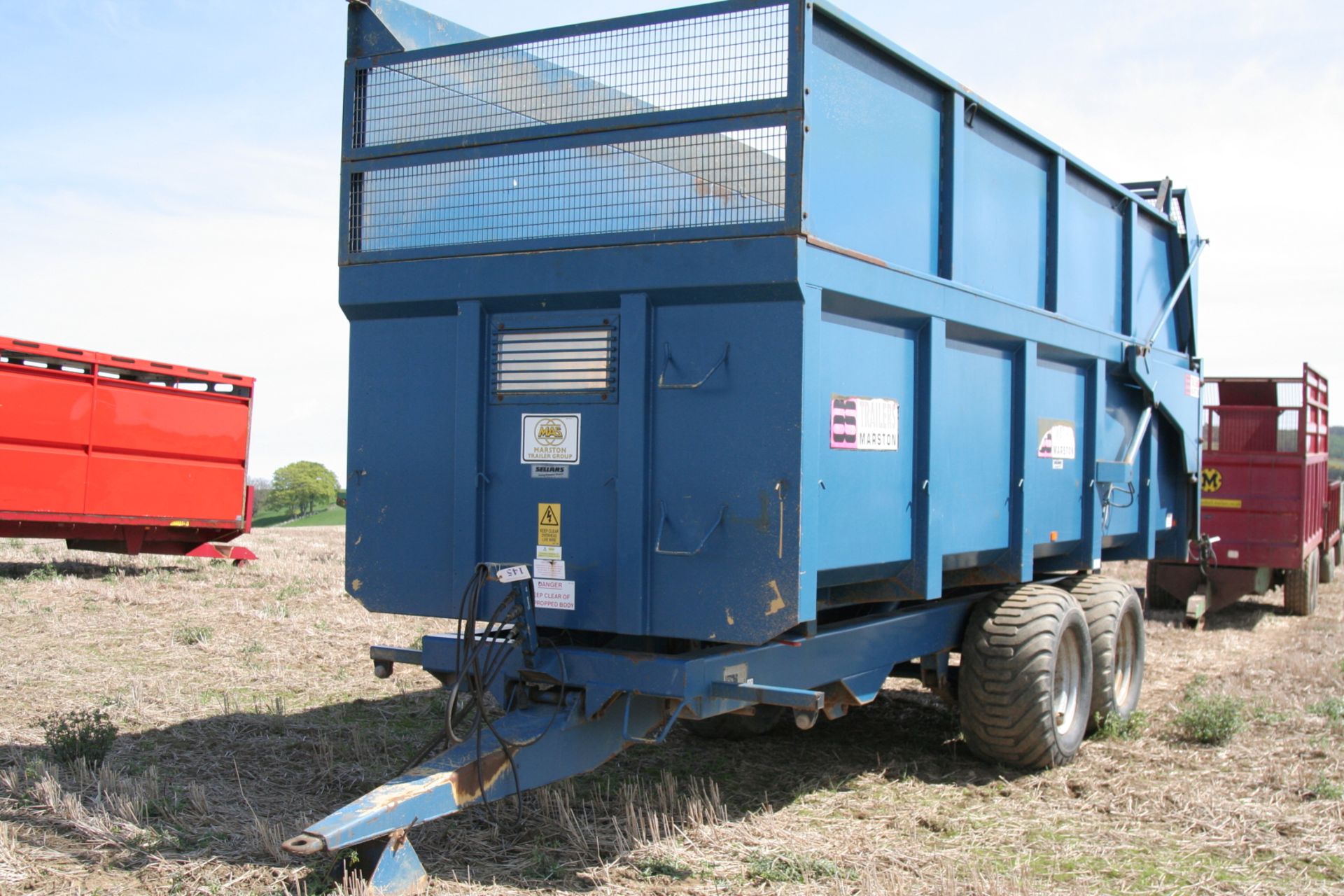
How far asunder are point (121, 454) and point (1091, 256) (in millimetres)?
10365

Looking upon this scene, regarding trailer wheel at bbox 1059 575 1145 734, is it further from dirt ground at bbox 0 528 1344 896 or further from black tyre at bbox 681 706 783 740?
black tyre at bbox 681 706 783 740

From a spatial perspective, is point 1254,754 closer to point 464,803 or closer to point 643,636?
point 643,636

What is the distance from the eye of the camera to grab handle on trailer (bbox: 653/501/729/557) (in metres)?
4.52

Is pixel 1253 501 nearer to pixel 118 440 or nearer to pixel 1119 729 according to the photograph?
pixel 1119 729

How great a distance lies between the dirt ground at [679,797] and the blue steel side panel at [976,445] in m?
1.24

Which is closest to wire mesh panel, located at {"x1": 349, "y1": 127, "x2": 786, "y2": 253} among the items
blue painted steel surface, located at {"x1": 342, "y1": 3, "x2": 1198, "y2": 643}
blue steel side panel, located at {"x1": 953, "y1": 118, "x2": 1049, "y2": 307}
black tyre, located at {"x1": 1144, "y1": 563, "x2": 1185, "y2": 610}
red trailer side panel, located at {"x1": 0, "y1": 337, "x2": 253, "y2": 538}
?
blue painted steel surface, located at {"x1": 342, "y1": 3, "x2": 1198, "y2": 643}

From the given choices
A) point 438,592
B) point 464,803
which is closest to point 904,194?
point 438,592

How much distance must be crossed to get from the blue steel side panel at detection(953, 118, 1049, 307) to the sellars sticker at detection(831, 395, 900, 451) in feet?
3.10

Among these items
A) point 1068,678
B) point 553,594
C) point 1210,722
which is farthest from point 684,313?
point 1210,722

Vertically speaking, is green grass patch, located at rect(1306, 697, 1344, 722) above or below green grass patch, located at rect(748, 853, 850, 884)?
above

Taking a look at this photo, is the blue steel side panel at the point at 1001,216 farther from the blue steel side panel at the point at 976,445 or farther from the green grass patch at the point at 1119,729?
the green grass patch at the point at 1119,729

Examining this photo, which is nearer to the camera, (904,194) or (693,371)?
(693,371)

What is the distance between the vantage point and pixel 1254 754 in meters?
6.24

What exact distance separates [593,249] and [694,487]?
1028mm
